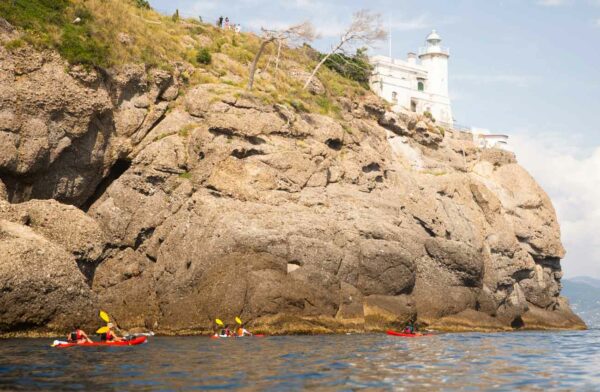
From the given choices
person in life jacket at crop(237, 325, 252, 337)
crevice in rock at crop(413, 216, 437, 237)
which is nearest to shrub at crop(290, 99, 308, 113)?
crevice in rock at crop(413, 216, 437, 237)

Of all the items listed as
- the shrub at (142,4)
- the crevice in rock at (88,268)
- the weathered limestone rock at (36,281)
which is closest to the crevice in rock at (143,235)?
the crevice in rock at (88,268)

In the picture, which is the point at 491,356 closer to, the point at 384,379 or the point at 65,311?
the point at 384,379

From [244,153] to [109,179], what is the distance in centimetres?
956

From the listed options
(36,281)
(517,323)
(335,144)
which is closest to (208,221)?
(36,281)

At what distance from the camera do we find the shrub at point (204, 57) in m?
57.1

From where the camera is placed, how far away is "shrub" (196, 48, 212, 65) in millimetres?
57128

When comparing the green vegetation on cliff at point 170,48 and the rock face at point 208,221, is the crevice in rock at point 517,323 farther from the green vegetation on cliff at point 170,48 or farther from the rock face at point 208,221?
the green vegetation on cliff at point 170,48

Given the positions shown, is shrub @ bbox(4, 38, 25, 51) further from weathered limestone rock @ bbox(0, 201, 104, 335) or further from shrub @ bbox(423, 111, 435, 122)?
shrub @ bbox(423, 111, 435, 122)

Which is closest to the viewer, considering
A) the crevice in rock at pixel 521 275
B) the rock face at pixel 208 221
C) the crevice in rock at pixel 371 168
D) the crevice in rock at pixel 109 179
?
the rock face at pixel 208 221

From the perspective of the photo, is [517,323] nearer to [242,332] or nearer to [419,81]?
[242,332]

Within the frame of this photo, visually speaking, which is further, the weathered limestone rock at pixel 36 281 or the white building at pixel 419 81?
the white building at pixel 419 81

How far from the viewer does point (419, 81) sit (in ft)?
279

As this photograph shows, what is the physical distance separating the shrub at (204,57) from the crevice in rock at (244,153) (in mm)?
11919

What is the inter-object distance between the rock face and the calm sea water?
376 cm
